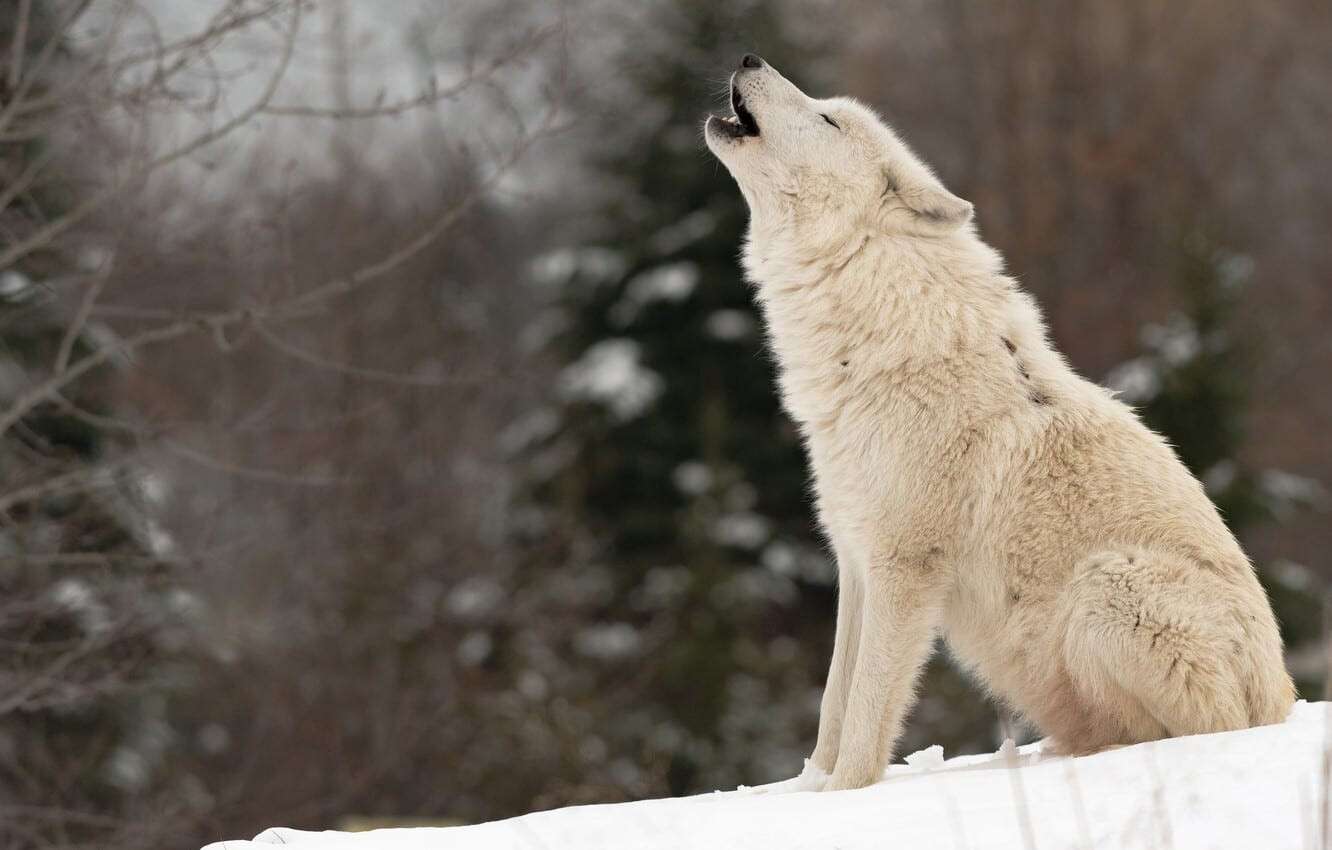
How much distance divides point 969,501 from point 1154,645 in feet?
2.59

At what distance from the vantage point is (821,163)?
239 inches

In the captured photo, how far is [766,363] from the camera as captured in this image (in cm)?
2016

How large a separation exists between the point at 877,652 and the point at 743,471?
14734 millimetres

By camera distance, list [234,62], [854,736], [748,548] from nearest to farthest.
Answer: [854,736]
[234,62]
[748,548]

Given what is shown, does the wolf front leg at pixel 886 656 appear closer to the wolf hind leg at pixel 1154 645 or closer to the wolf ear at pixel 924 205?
the wolf hind leg at pixel 1154 645

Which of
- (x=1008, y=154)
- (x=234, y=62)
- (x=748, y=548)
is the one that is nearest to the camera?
(x=234, y=62)

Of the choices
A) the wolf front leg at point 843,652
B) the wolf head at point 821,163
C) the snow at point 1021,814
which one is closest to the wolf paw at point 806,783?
the wolf front leg at point 843,652

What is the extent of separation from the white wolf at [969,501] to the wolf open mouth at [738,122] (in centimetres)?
14

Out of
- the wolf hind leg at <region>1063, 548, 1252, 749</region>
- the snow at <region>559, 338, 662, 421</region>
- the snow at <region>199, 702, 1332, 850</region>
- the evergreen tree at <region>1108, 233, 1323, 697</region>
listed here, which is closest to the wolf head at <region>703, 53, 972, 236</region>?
the wolf hind leg at <region>1063, 548, 1252, 749</region>

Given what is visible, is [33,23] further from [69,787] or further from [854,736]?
[854,736]

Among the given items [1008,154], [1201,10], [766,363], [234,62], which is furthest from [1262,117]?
[234,62]

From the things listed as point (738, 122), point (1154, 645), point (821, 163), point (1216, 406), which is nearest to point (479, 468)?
point (1216, 406)

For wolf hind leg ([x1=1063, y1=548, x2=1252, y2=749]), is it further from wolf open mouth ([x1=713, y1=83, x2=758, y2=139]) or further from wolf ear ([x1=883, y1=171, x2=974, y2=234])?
wolf open mouth ([x1=713, y1=83, x2=758, y2=139])

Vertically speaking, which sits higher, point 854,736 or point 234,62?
point 234,62
